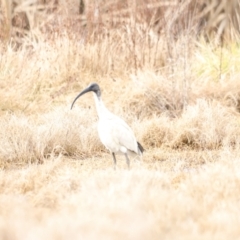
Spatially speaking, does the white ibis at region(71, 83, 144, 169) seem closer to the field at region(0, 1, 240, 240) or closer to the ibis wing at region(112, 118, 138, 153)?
the ibis wing at region(112, 118, 138, 153)

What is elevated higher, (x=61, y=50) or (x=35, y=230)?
(x=35, y=230)

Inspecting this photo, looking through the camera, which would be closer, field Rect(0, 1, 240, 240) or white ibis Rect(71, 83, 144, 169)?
field Rect(0, 1, 240, 240)

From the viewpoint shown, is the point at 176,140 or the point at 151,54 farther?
the point at 151,54

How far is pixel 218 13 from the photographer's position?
58.9 feet

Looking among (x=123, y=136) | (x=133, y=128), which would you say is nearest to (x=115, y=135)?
(x=123, y=136)

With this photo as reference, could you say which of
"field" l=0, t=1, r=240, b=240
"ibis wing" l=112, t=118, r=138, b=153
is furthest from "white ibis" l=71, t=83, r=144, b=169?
"field" l=0, t=1, r=240, b=240

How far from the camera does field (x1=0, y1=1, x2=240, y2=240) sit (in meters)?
4.46

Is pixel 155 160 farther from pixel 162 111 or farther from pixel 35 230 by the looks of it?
pixel 35 230

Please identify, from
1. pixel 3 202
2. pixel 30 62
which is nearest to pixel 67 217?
pixel 3 202

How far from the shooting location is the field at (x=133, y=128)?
14.6 feet

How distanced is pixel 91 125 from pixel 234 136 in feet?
4.62

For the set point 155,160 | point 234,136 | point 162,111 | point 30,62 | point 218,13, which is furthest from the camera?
point 218,13

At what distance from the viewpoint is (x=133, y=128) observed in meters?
8.58

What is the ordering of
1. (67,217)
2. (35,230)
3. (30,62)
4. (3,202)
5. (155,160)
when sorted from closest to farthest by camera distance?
(35,230) → (67,217) → (3,202) → (155,160) → (30,62)
